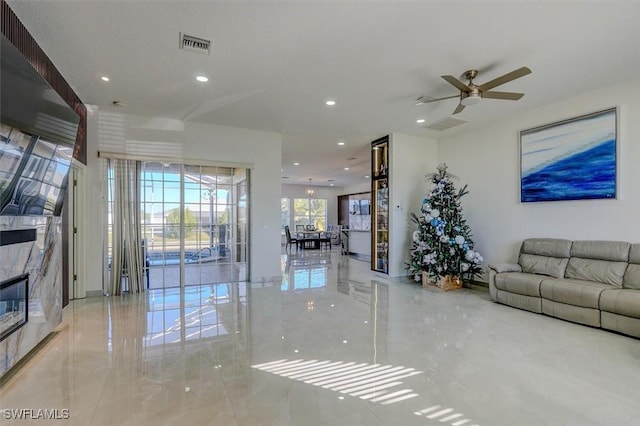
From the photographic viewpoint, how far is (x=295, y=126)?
5.67m

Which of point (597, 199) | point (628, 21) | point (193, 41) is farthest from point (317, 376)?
point (597, 199)

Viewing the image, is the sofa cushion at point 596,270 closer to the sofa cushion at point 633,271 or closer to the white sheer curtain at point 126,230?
the sofa cushion at point 633,271

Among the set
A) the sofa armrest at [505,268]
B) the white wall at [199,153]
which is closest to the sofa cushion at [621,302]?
the sofa armrest at [505,268]

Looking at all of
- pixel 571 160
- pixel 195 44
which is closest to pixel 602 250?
pixel 571 160

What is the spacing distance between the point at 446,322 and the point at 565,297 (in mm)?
1463

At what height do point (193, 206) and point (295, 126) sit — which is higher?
point (295, 126)

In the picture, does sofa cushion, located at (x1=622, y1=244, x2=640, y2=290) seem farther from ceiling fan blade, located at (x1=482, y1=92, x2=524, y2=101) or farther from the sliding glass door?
the sliding glass door

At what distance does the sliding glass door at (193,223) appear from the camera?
5.37m

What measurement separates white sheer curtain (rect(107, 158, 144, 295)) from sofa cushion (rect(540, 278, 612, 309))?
6023 millimetres

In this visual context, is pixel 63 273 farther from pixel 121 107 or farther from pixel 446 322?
pixel 446 322

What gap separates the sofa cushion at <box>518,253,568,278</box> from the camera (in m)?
4.26

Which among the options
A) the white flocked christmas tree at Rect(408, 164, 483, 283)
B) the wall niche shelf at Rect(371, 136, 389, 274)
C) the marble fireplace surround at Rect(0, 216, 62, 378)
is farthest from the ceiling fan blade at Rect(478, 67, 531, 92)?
the marble fireplace surround at Rect(0, 216, 62, 378)

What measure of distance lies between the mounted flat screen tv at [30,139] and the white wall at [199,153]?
1.87 metres

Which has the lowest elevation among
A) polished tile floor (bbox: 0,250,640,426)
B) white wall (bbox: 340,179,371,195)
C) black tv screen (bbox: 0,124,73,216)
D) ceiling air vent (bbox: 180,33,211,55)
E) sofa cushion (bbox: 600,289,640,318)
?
polished tile floor (bbox: 0,250,640,426)
